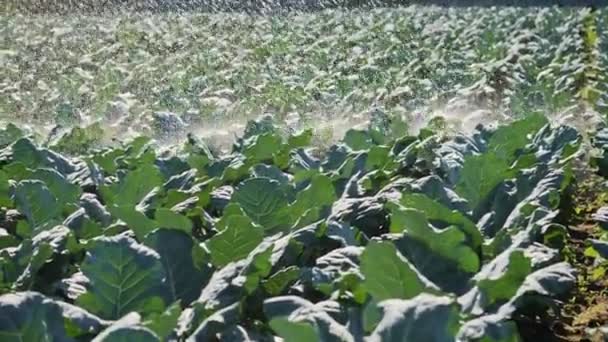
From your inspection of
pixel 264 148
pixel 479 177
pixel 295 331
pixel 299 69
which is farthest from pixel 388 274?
pixel 299 69

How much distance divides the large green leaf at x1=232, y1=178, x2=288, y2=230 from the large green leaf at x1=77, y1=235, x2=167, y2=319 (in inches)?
30.3

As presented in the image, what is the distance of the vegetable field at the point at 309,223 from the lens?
9.21ft

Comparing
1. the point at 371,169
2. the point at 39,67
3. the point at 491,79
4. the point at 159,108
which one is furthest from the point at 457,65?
the point at 371,169

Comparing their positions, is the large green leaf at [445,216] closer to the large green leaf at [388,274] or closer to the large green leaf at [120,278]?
the large green leaf at [388,274]

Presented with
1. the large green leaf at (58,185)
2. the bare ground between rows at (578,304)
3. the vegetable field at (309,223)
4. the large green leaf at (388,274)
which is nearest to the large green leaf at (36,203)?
the vegetable field at (309,223)

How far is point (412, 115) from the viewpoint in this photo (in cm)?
891

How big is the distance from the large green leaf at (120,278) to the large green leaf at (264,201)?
769mm

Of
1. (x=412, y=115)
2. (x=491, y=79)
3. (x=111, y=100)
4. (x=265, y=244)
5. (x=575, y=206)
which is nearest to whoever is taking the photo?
(x=265, y=244)

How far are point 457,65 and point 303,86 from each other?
94.4 inches

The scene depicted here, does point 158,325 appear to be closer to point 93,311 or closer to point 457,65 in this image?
point 93,311

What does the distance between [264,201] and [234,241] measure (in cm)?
43

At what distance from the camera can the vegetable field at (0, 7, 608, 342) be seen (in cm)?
281

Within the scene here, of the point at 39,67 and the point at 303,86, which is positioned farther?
the point at 39,67

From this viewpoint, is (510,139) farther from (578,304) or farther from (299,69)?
(299,69)
